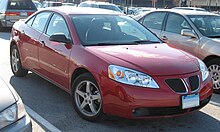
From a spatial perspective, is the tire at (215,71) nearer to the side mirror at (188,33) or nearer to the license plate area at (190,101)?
the side mirror at (188,33)

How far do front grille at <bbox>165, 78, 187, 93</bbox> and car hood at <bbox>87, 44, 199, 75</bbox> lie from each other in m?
0.10

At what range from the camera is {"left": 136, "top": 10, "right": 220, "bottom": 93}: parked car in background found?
5.91m

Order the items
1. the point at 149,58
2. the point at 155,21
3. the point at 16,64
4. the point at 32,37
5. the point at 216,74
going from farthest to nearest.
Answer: the point at 155,21, the point at 16,64, the point at 216,74, the point at 32,37, the point at 149,58

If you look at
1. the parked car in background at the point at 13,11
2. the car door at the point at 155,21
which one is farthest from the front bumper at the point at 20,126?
the parked car in background at the point at 13,11

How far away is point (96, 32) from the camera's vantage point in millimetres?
4695

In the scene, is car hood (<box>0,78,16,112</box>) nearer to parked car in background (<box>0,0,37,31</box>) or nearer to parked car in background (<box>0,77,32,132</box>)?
parked car in background (<box>0,77,32,132</box>)

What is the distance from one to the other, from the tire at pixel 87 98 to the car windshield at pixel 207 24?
10.4 ft

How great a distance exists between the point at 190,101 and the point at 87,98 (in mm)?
1326

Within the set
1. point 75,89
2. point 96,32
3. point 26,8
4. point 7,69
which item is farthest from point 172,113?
point 26,8

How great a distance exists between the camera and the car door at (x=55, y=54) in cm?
457

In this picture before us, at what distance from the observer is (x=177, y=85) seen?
12.3ft

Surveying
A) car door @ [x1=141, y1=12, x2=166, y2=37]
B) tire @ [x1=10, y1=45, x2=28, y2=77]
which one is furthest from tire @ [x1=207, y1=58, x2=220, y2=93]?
tire @ [x1=10, y1=45, x2=28, y2=77]

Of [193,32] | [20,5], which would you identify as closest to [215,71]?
[193,32]

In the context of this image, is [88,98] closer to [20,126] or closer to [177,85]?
[177,85]
